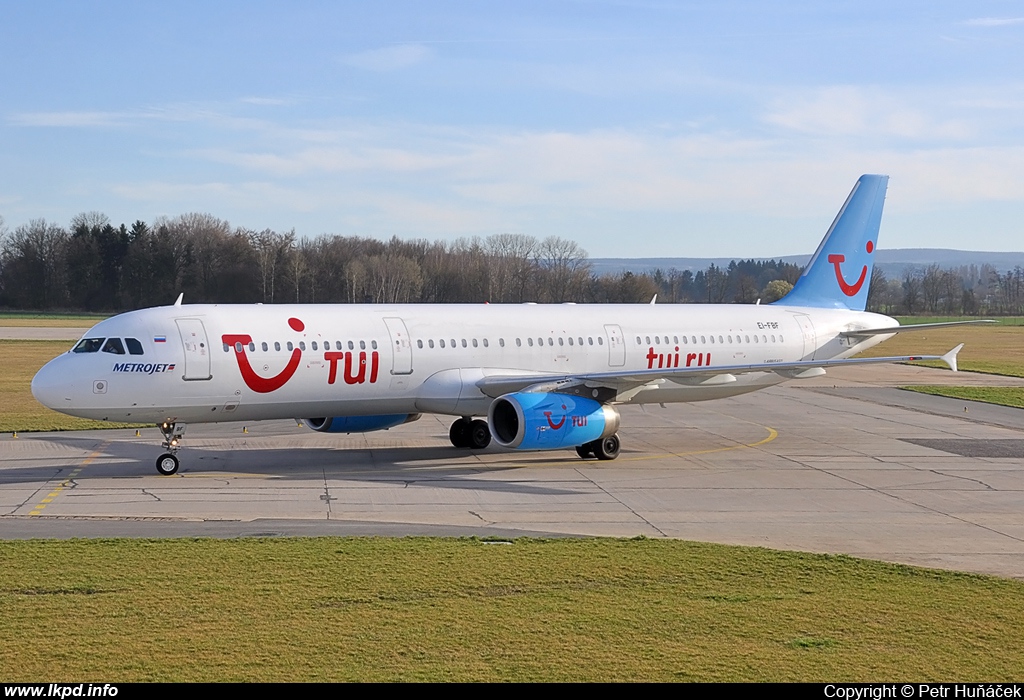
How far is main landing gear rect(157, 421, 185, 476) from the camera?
84.5ft

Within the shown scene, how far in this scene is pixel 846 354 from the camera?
36062 millimetres

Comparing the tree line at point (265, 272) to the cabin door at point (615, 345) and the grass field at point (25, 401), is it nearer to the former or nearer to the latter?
the grass field at point (25, 401)

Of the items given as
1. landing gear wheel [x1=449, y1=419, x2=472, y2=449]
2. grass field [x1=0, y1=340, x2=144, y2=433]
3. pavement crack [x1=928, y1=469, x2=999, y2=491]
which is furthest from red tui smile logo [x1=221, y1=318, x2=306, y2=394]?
pavement crack [x1=928, y1=469, x2=999, y2=491]

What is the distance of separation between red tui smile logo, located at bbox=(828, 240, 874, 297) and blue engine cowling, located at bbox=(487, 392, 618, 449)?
13.4 m

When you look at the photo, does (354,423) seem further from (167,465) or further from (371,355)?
(167,465)

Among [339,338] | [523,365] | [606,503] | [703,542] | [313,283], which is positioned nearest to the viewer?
[703,542]

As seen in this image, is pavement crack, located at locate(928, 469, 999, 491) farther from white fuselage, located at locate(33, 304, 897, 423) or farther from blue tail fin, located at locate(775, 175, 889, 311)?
blue tail fin, located at locate(775, 175, 889, 311)

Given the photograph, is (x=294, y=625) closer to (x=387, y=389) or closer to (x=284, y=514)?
(x=284, y=514)

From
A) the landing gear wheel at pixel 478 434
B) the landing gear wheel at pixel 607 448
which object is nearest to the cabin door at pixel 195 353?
the landing gear wheel at pixel 478 434

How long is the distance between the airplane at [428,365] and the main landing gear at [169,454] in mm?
33

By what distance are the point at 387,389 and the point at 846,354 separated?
53.1ft

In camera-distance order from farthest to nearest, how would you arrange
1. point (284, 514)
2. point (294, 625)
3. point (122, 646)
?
point (284, 514) → point (294, 625) → point (122, 646)

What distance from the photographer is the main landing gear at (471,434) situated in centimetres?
3059
